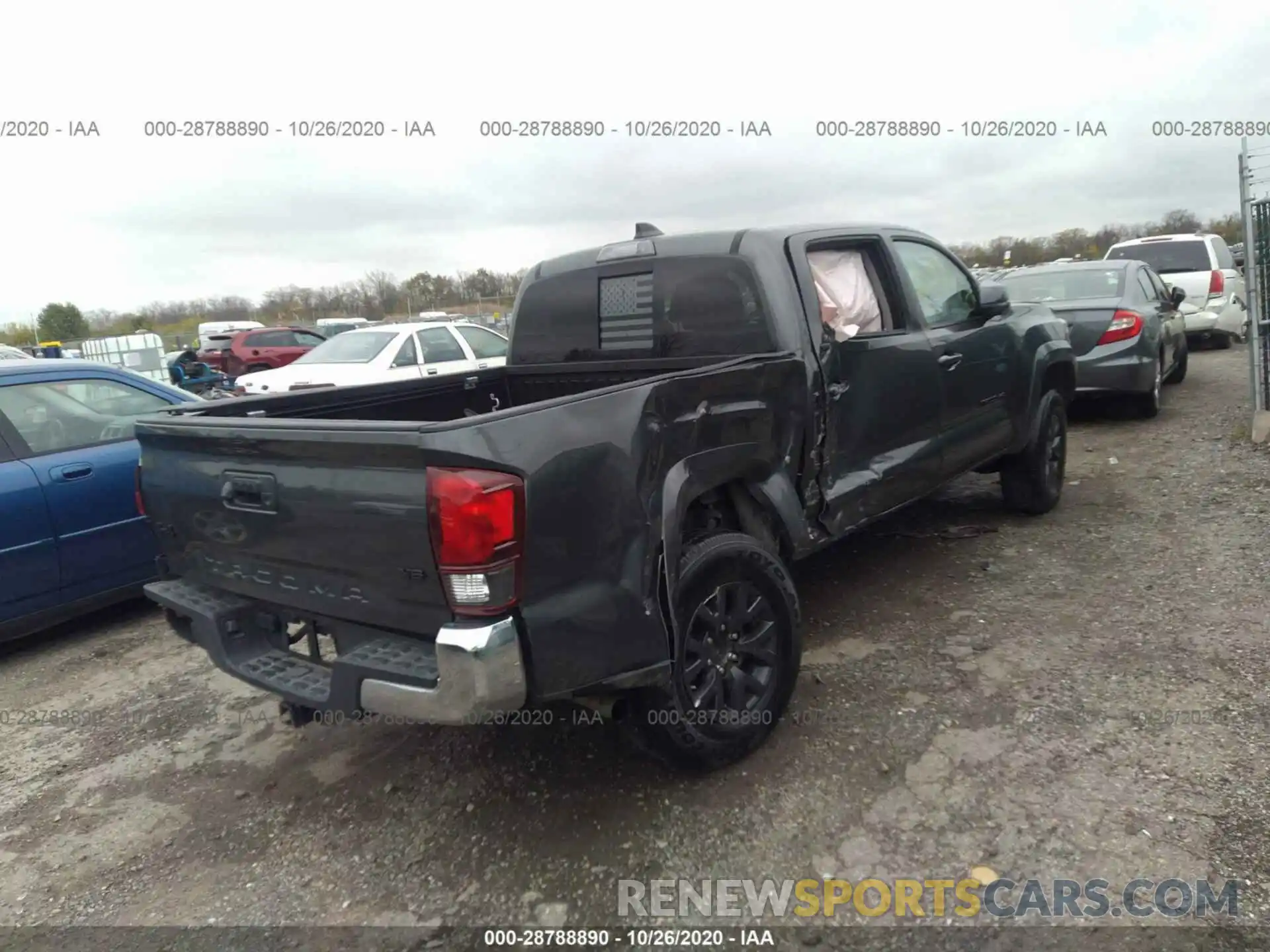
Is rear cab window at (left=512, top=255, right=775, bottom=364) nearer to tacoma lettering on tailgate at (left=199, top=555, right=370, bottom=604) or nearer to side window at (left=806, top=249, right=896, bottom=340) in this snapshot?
side window at (left=806, top=249, right=896, bottom=340)

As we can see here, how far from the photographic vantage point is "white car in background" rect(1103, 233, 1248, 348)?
13.2 meters

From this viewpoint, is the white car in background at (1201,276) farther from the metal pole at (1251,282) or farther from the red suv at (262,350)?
the red suv at (262,350)

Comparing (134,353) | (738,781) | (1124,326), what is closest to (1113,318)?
(1124,326)

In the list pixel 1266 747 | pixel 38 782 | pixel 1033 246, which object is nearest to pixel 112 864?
pixel 38 782

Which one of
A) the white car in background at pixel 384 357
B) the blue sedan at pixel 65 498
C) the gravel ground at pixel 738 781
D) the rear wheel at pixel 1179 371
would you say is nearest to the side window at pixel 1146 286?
the rear wheel at pixel 1179 371

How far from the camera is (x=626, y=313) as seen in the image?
162 inches

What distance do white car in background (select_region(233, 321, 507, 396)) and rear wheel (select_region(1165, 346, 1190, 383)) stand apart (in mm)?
8611

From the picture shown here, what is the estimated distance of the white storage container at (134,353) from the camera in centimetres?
1983

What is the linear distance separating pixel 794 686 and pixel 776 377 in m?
1.20

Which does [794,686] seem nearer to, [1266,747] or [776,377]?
[776,377]

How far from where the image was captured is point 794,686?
3391mm

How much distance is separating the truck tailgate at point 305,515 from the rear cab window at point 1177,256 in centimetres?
1418

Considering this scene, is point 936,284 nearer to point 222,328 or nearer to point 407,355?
point 407,355

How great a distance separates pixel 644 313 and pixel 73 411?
3.50 metres
